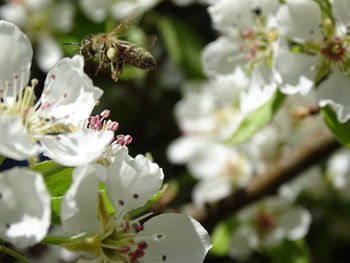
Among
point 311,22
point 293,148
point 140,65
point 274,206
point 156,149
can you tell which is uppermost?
point 311,22

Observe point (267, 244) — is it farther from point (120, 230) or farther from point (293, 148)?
point (120, 230)

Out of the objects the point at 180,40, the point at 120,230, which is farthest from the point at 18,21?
the point at 120,230

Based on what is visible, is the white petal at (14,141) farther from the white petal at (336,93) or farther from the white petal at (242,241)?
the white petal at (242,241)

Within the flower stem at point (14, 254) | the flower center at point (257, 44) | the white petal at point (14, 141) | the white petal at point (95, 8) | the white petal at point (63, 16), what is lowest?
the white petal at point (63, 16)

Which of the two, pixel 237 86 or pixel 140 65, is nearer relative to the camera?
pixel 140 65

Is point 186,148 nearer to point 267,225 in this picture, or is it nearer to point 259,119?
point 267,225

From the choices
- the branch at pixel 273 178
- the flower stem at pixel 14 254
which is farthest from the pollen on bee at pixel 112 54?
the branch at pixel 273 178
